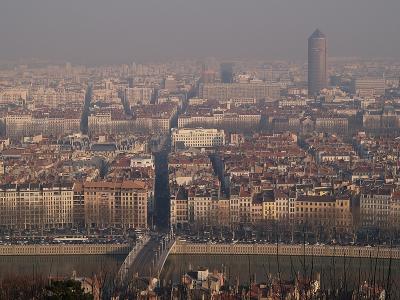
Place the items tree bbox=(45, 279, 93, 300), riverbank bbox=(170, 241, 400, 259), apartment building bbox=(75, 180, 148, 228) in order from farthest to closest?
1. apartment building bbox=(75, 180, 148, 228)
2. riverbank bbox=(170, 241, 400, 259)
3. tree bbox=(45, 279, 93, 300)

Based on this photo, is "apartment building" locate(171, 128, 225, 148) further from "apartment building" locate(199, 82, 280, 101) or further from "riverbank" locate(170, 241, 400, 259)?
"apartment building" locate(199, 82, 280, 101)

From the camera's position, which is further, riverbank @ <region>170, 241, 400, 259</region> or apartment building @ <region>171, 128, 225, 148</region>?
apartment building @ <region>171, 128, 225, 148</region>

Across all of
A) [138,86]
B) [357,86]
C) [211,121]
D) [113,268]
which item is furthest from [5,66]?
[113,268]

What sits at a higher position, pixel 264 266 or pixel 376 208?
pixel 376 208

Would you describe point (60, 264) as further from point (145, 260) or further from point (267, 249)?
point (267, 249)

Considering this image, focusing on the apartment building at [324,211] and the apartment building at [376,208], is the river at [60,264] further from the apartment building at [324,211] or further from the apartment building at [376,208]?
the apartment building at [376,208]

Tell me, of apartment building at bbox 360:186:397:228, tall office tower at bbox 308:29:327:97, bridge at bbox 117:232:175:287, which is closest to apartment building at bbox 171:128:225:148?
apartment building at bbox 360:186:397:228

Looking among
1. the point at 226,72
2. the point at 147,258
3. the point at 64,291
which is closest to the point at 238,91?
the point at 226,72

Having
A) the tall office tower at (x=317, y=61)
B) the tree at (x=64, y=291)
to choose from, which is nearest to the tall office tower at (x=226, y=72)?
the tall office tower at (x=317, y=61)
